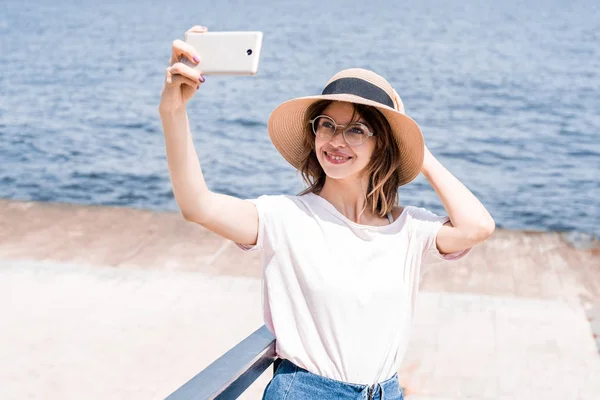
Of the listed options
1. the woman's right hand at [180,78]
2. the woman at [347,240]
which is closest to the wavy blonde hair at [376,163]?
the woman at [347,240]

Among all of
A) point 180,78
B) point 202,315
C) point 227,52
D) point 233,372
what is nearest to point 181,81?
point 180,78

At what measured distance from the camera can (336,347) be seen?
193 cm

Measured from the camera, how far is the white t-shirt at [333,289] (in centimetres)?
193

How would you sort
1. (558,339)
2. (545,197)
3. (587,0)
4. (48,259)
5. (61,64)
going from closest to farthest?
(558,339) → (48,259) → (545,197) → (61,64) → (587,0)

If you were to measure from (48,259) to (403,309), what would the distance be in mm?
3951

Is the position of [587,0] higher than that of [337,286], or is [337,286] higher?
[337,286]

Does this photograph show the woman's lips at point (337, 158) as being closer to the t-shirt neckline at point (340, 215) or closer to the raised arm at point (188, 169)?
the t-shirt neckline at point (340, 215)

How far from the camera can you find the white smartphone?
151 cm

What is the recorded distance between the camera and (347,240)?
6.54 feet

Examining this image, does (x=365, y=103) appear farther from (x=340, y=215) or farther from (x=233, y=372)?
(x=233, y=372)

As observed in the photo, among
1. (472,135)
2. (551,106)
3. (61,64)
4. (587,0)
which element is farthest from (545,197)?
(587,0)

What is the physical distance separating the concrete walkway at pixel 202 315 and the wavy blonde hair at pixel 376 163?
5.18 feet

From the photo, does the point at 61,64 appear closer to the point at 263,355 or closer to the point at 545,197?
the point at 545,197

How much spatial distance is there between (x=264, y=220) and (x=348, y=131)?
11.5 inches
